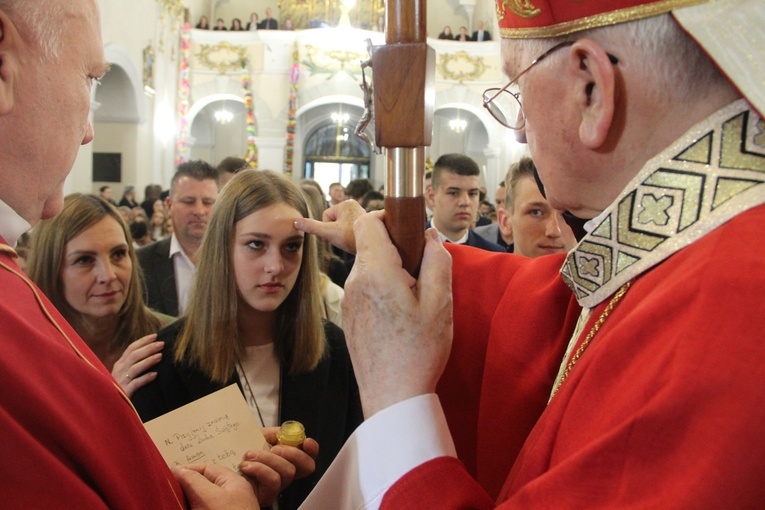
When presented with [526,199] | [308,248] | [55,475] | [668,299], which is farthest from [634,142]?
[526,199]

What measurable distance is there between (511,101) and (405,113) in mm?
378

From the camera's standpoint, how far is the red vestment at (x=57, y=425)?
73 cm

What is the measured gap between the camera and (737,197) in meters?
0.76

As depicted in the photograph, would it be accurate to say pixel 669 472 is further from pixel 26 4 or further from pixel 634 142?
pixel 26 4

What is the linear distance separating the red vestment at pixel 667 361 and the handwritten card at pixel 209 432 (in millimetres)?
653

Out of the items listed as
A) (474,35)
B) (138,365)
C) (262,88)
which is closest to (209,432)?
(138,365)

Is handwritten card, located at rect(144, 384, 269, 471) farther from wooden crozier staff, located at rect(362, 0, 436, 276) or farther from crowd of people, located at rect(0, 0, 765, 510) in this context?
wooden crozier staff, located at rect(362, 0, 436, 276)

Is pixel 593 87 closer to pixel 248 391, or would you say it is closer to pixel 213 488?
pixel 213 488

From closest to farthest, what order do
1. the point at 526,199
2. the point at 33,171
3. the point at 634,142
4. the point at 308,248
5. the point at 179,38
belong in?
the point at 634,142, the point at 33,171, the point at 308,248, the point at 526,199, the point at 179,38

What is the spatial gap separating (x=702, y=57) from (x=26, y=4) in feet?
3.12

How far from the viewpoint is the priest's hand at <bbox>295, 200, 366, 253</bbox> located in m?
1.45

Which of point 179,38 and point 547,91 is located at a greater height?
point 179,38

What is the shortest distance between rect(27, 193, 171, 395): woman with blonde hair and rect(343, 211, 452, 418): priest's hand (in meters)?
1.46

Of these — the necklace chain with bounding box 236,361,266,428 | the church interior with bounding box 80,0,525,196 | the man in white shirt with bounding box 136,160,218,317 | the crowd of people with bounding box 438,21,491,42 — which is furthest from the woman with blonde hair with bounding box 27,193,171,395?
the crowd of people with bounding box 438,21,491,42
